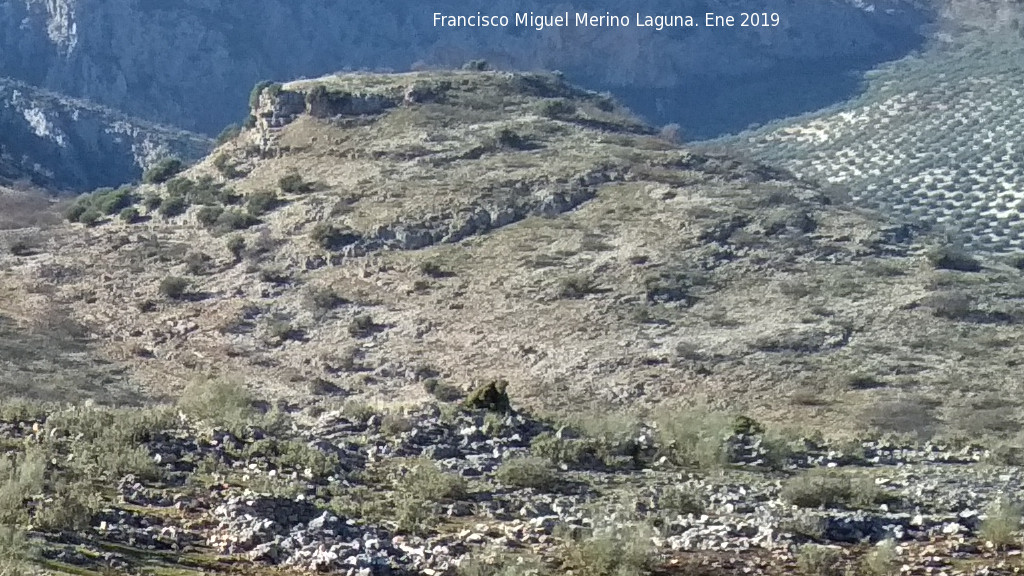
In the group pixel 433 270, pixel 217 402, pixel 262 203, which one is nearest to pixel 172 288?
pixel 433 270

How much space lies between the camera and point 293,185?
4497 centimetres

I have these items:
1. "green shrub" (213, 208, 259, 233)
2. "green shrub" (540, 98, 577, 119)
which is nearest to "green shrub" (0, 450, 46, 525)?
Answer: "green shrub" (213, 208, 259, 233)

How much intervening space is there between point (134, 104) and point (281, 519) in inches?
4269

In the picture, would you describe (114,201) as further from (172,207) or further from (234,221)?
(234,221)

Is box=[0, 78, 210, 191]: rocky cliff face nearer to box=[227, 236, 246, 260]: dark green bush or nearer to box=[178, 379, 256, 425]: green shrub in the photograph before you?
box=[227, 236, 246, 260]: dark green bush

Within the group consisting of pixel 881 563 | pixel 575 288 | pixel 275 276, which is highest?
pixel 881 563

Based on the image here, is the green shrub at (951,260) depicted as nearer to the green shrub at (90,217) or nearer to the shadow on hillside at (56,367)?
the shadow on hillside at (56,367)

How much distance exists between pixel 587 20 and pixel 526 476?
121951 millimetres

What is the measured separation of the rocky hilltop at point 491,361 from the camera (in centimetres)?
1024

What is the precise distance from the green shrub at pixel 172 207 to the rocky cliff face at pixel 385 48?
64.8 meters


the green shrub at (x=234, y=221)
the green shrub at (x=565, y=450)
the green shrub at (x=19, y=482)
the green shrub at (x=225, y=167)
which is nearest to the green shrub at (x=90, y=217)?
the green shrub at (x=225, y=167)

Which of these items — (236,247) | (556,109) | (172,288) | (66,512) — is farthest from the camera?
(556,109)

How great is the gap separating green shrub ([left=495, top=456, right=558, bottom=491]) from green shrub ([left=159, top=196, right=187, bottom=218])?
118 ft

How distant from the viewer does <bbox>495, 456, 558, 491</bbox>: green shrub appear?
12617 mm
